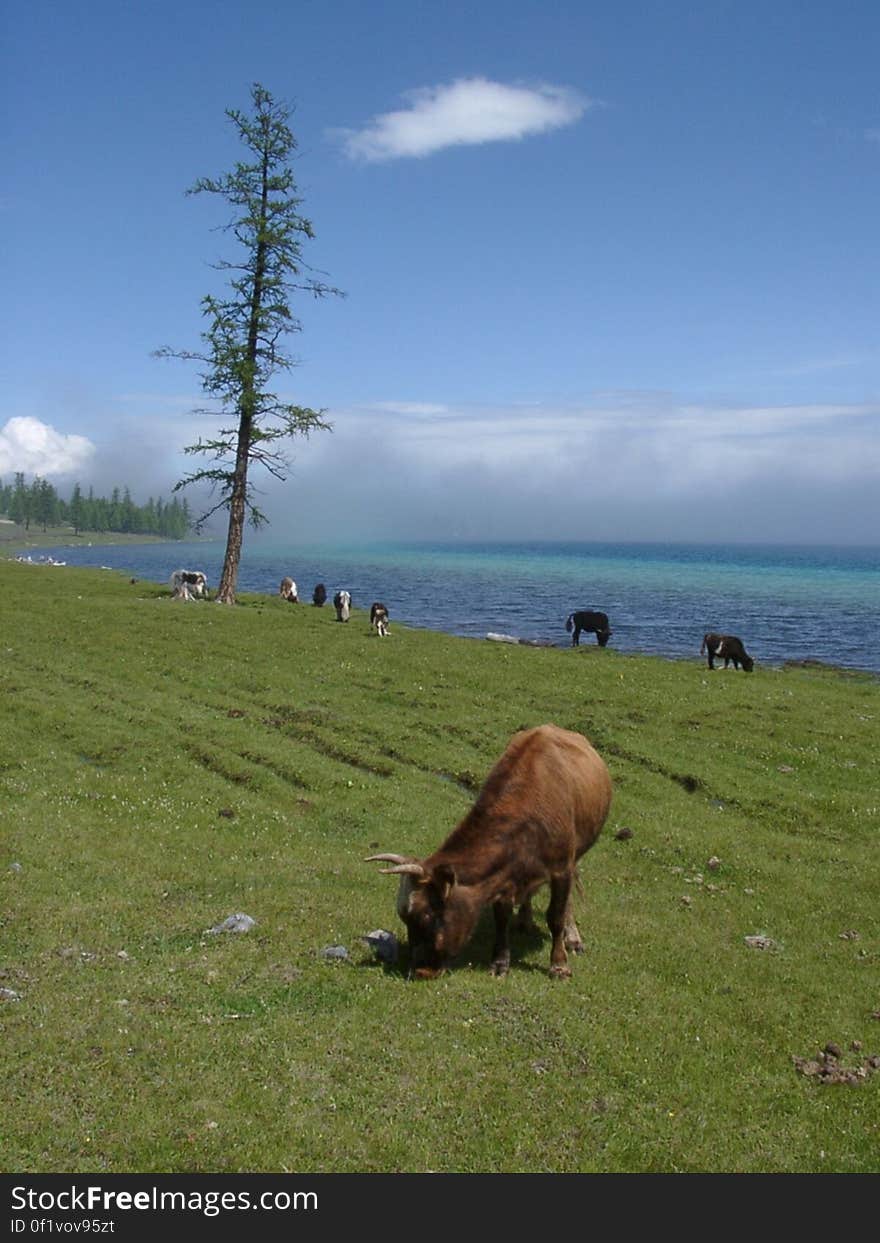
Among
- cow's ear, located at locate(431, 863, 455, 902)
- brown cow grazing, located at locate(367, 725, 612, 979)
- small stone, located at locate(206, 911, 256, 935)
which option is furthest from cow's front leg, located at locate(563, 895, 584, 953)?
small stone, located at locate(206, 911, 256, 935)

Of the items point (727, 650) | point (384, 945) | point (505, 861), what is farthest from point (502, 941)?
point (727, 650)


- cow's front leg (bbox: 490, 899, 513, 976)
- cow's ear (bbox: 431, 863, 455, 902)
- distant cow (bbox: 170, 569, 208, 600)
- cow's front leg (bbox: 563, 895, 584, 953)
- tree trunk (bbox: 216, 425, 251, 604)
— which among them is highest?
tree trunk (bbox: 216, 425, 251, 604)

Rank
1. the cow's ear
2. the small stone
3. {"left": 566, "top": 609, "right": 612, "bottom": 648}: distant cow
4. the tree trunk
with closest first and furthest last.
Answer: the cow's ear, the small stone, the tree trunk, {"left": 566, "top": 609, "right": 612, "bottom": 648}: distant cow

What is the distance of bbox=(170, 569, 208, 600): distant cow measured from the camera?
51.3 meters

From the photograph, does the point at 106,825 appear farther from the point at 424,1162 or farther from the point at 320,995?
the point at 424,1162

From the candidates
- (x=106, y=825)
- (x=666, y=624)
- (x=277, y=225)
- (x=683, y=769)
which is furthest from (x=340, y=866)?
(x=666, y=624)

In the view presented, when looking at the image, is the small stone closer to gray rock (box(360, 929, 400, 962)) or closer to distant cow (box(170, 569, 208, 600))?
gray rock (box(360, 929, 400, 962))

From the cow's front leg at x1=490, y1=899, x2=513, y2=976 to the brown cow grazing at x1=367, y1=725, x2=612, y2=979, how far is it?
0.05 feet

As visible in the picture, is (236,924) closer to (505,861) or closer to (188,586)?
(505,861)

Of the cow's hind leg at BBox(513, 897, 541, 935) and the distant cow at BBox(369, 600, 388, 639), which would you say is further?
the distant cow at BBox(369, 600, 388, 639)

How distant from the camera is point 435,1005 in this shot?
10.6 meters

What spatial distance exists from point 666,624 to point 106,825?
185 feet

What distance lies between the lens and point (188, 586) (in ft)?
171

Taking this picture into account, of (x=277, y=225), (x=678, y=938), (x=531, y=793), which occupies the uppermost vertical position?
(x=277, y=225)
